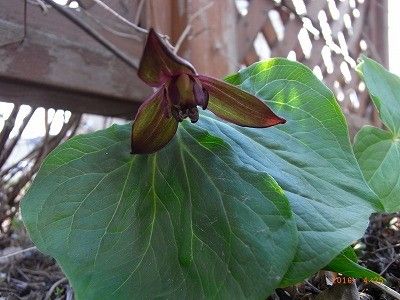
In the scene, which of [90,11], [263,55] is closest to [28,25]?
[90,11]

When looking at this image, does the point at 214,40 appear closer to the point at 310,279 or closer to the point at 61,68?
the point at 61,68

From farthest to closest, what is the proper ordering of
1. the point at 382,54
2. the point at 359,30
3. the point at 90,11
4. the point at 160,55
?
the point at 382,54 < the point at 359,30 < the point at 90,11 < the point at 160,55

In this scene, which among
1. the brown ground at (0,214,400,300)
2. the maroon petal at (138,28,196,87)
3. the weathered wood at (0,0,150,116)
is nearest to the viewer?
the maroon petal at (138,28,196,87)

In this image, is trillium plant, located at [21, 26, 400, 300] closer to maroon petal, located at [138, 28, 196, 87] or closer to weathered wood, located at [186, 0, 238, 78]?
maroon petal, located at [138, 28, 196, 87]

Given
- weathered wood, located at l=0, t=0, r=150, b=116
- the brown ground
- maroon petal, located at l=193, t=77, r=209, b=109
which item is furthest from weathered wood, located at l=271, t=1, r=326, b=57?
maroon petal, located at l=193, t=77, r=209, b=109

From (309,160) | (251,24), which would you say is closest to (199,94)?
(309,160)

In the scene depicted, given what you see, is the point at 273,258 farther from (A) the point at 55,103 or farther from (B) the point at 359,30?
(B) the point at 359,30
